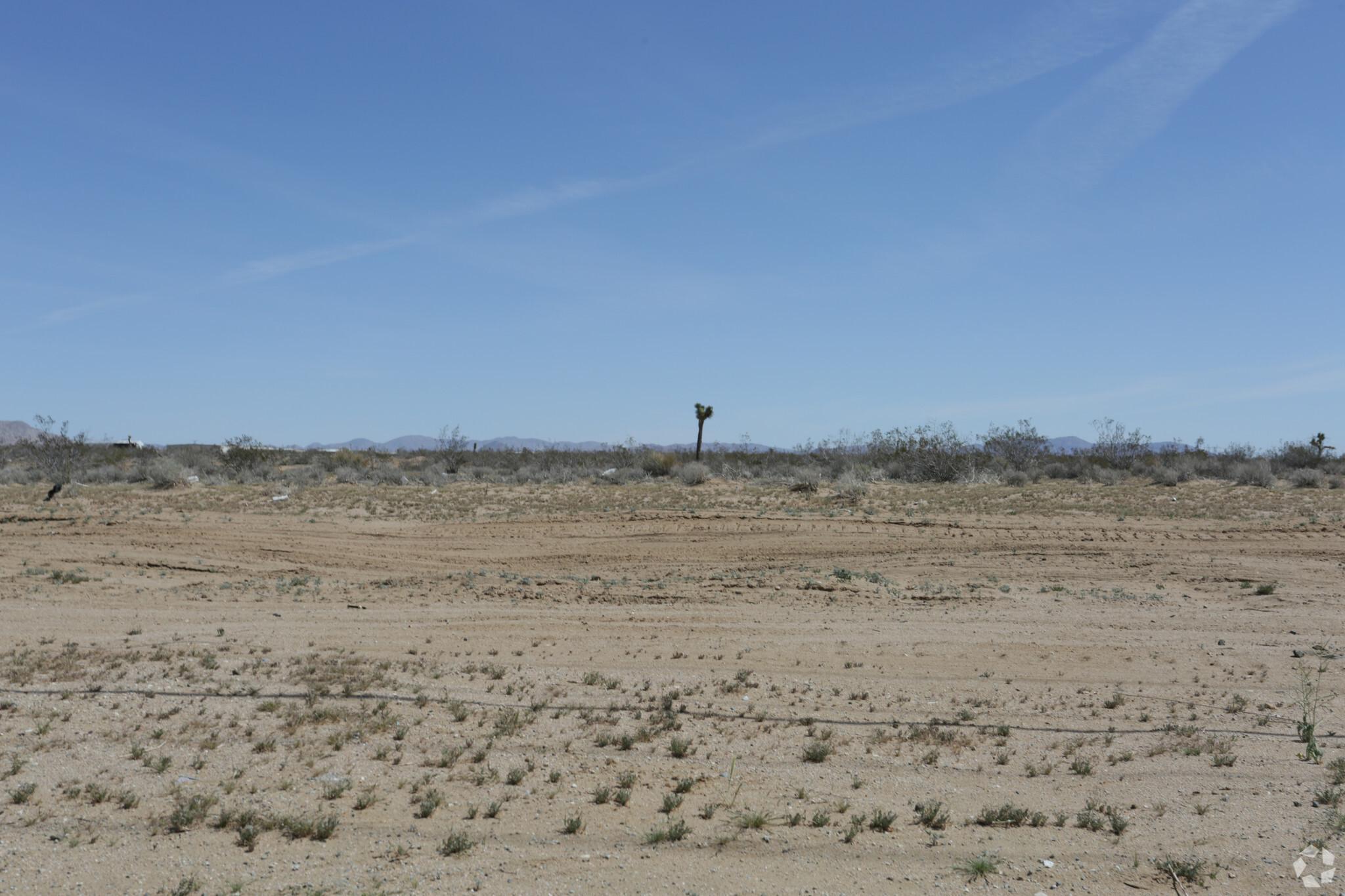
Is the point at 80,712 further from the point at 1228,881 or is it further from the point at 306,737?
the point at 1228,881

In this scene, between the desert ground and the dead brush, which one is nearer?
the desert ground

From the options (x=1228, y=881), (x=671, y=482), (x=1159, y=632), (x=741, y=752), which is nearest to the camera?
(x=1228, y=881)

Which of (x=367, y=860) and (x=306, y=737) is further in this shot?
(x=306, y=737)

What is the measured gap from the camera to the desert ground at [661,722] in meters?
5.33

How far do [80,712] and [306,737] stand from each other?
7.71 ft

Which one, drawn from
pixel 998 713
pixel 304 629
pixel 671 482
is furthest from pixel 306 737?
pixel 671 482

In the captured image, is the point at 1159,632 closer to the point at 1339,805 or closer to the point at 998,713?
the point at 998,713

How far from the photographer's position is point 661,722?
7.96 metres

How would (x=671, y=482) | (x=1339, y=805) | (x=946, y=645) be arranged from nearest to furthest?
1. (x=1339, y=805)
2. (x=946, y=645)
3. (x=671, y=482)

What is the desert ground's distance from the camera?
5.33 m

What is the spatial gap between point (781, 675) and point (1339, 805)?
5.16m

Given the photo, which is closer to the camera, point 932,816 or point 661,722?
point 932,816

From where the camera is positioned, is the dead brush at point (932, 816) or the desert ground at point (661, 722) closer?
the desert ground at point (661, 722)

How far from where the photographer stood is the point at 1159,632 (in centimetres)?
1195
